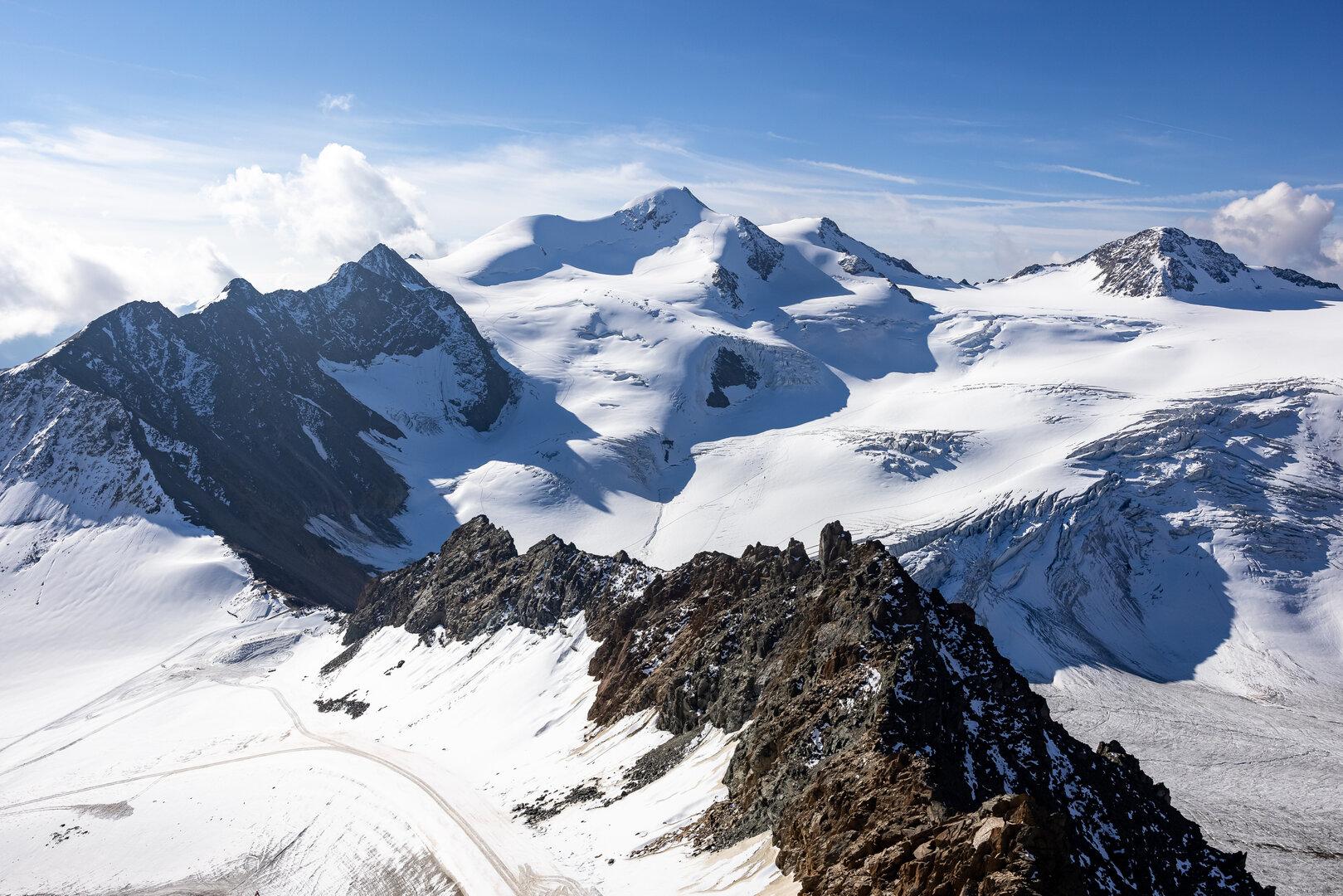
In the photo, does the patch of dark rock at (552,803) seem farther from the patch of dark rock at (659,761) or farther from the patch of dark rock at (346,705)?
the patch of dark rock at (346,705)

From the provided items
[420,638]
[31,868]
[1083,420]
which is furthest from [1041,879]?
[1083,420]

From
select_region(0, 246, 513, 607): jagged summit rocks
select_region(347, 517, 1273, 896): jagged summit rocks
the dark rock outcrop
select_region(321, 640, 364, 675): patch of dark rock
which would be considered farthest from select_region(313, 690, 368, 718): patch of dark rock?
select_region(0, 246, 513, 607): jagged summit rocks

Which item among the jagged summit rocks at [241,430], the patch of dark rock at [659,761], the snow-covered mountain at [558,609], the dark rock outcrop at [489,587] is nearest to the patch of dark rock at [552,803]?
the snow-covered mountain at [558,609]

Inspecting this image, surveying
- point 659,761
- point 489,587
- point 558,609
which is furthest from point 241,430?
point 659,761

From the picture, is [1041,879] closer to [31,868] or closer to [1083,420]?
[31,868]

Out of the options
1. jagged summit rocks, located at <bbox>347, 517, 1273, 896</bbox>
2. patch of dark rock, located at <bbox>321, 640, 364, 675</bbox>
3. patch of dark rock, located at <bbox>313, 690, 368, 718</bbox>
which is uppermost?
jagged summit rocks, located at <bbox>347, 517, 1273, 896</bbox>

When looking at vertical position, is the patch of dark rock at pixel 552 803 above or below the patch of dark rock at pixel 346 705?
above

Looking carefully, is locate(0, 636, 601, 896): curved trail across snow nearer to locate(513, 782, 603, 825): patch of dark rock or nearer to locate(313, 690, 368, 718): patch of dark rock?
locate(313, 690, 368, 718): patch of dark rock
